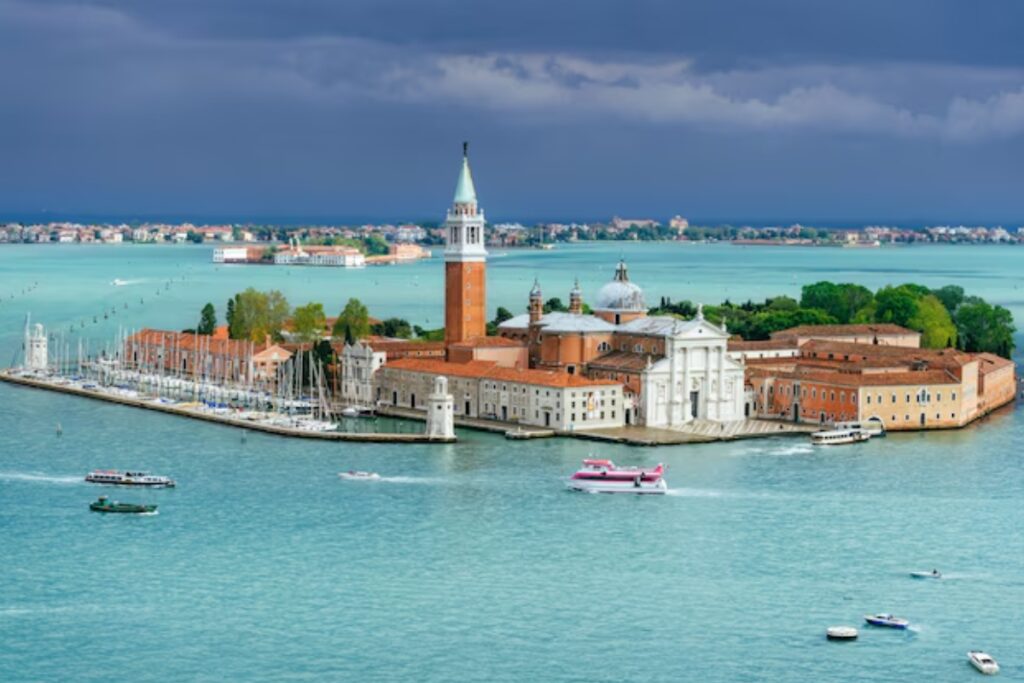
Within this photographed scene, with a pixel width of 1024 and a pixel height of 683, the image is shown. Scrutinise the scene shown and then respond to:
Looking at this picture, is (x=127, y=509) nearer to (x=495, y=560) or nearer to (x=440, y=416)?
(x=495, y=560)

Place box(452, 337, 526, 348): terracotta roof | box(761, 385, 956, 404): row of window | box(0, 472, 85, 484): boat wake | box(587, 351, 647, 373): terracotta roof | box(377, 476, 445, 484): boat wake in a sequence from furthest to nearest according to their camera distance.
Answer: box(452, 337, 526, 348): terracotta roof → box(587, 351, 647, 373): terracotta roof → box(761, 385, 956, 404): row of window → box(377, 476, 445, 484): boat wake → box(0, 472, 85, 484): boat wake

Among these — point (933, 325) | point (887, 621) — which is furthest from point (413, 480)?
point (933, 325)

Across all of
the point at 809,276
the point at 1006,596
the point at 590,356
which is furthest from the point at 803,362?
the point at 809,276

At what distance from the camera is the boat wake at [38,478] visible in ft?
58.9

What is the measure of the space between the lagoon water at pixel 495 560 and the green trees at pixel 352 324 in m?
5.64

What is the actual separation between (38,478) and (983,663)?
1001 cm

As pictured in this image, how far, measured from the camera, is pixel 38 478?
18125 millimetres

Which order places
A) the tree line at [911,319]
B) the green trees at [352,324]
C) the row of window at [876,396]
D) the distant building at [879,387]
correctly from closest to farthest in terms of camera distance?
the row of window at [876,396], the distant building at [879,387], the green trees at [352,324], the tree line at [911,319]

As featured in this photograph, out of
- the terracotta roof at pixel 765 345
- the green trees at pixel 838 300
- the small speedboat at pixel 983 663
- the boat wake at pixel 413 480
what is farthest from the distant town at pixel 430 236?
the small speedboat at pixel 983 663

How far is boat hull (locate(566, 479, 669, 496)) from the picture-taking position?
1756 centimetres

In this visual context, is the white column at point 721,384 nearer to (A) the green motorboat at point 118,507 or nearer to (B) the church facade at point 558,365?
(B) the church facade at point 558,365

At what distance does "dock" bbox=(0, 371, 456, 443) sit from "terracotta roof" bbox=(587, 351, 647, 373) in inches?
107

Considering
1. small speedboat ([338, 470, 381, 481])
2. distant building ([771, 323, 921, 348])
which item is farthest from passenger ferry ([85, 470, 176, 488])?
distant building ([771, 323, 921, 348])

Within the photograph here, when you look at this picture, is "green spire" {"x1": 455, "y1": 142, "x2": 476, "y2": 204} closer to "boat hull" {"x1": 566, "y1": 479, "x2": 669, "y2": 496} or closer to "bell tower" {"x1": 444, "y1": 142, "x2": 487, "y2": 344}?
"bell tower" {"x1": 444, "y1": 142, "x2": 487, "y2": 344}
